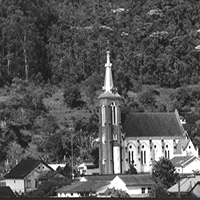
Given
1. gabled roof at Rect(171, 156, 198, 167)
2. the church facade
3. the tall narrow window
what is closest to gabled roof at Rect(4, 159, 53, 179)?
the church facade

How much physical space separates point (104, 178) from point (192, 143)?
19.0 metres

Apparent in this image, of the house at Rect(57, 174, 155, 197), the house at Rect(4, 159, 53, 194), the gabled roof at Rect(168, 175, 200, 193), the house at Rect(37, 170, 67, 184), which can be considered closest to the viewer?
the gabled roof at Rect(168, 175, 200, 193)

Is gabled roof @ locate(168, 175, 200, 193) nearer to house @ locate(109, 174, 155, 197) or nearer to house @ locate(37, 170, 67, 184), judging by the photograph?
house @ locate(109, 174, 155, 197)

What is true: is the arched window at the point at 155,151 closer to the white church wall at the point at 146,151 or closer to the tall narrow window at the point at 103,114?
the white church wall at the point at 146,151

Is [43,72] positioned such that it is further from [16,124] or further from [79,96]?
[16,124]

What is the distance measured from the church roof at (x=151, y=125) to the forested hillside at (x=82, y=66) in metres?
2.83

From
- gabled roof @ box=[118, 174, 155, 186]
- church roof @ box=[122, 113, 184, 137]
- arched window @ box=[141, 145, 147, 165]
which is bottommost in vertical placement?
gabled roof @ box=[118, 174, 155, 186]

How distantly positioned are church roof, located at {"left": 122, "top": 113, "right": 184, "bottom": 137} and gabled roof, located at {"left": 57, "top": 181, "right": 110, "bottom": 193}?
18774 millimetres

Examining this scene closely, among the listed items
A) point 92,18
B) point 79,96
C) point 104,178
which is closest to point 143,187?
point 104,178

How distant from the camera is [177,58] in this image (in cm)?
11306

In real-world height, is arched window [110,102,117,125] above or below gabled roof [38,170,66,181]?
above

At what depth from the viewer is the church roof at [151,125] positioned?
79938mm

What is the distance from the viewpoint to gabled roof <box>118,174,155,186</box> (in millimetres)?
59312

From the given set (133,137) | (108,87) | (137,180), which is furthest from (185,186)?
(133,137)
